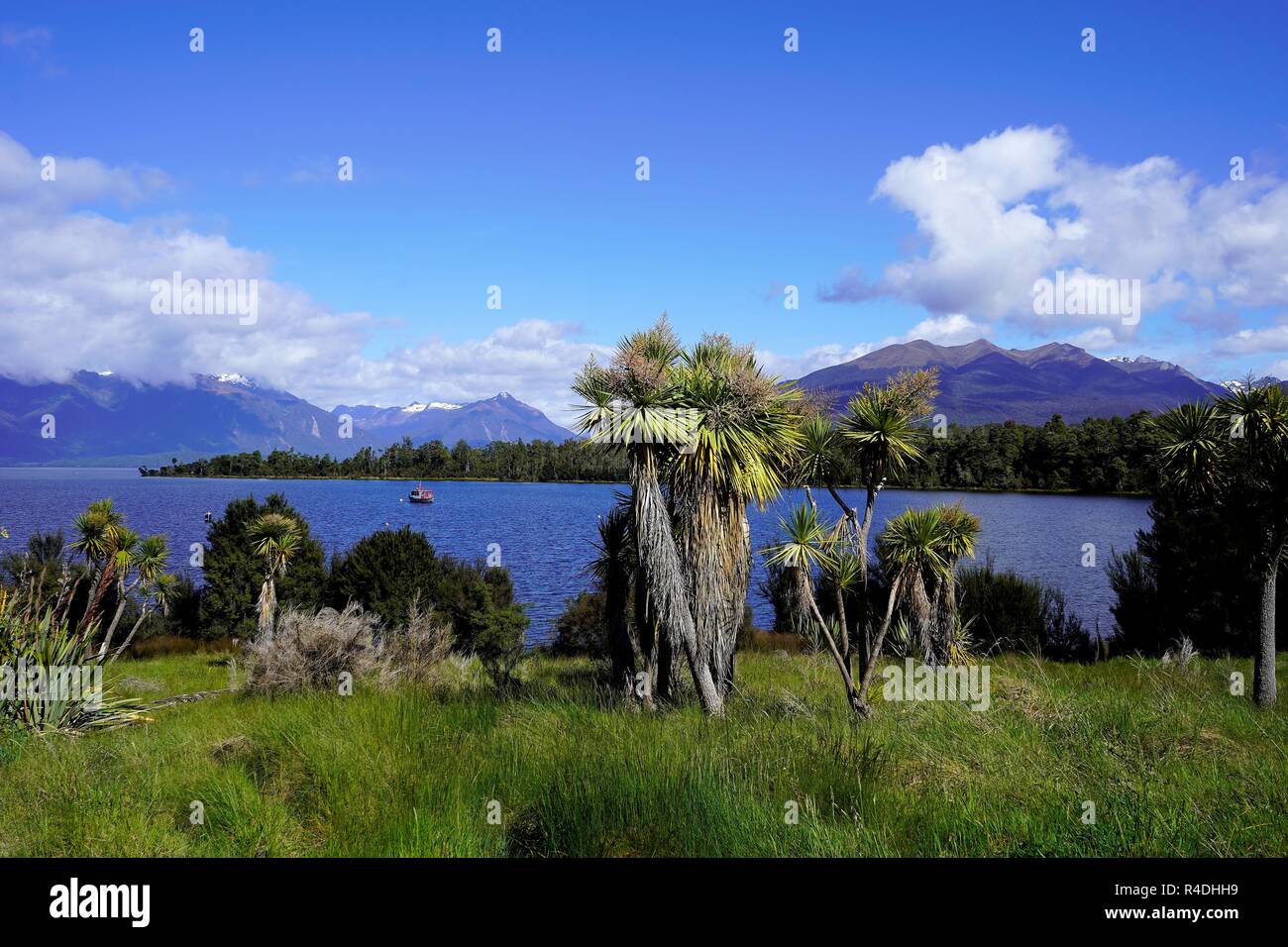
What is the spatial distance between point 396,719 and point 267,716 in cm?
214

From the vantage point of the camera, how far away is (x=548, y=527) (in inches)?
3221

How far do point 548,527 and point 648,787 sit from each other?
255ft

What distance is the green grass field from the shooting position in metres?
4.44

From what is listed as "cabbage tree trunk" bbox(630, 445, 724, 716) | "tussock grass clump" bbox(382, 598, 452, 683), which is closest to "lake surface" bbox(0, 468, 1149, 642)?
"cabbage tree trunk" bbox(630, 445, 724, 716)

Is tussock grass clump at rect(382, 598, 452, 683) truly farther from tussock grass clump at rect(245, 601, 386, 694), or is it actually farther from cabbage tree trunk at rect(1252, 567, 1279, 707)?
cabbage tree trunk at rect(1252, 567, 1279, 707)

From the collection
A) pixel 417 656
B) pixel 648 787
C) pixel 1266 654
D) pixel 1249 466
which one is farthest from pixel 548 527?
pixel 648 787

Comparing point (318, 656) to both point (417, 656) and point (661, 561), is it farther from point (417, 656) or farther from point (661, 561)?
point (661, 561)

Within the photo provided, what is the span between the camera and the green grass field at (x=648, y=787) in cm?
444

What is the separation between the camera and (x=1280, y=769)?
5703mm

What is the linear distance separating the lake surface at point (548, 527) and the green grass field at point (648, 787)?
19.8 feet

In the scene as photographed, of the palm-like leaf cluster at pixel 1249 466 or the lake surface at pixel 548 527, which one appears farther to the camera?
the lake surface at pixel 548 527

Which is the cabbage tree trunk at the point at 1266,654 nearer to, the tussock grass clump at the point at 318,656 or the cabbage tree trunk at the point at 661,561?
the cabbage tree trunk at the point at 661,561

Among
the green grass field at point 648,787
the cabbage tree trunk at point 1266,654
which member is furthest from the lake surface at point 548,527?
the green grass field at point 648,787

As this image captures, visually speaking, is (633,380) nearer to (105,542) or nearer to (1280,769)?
(1280,769)
